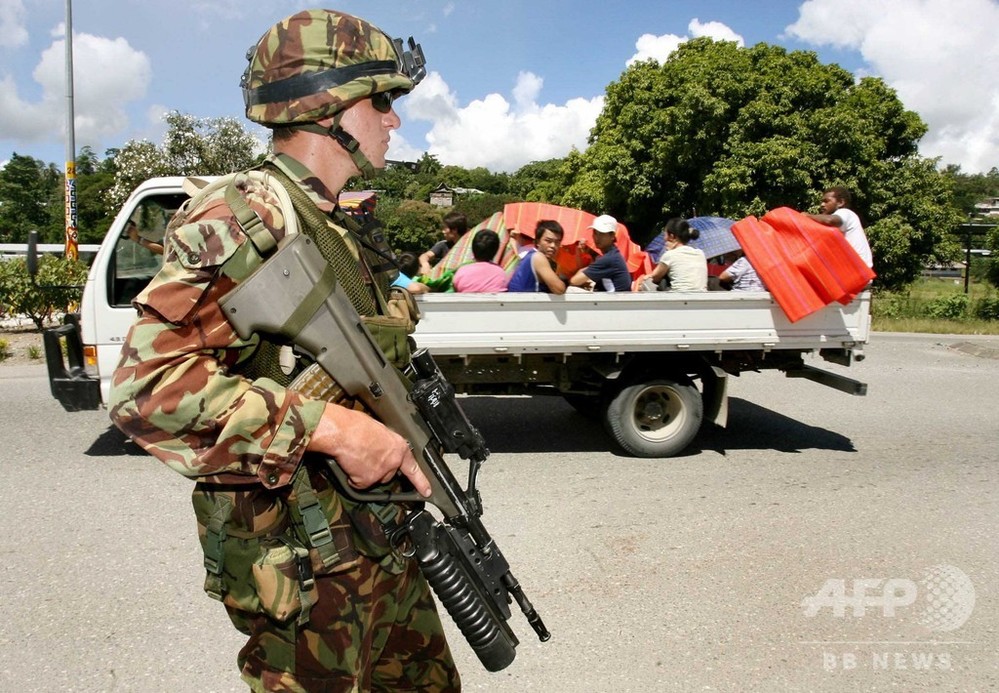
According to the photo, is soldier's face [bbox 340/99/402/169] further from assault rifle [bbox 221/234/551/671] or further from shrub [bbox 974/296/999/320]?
shrub [bbox 974/296/999/320]

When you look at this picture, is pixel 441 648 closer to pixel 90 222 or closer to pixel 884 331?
pixel 884 331

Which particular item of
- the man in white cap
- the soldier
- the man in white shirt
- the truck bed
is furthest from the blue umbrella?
the soldier

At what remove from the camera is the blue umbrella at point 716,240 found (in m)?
6.79

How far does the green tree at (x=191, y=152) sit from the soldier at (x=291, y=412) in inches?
1040

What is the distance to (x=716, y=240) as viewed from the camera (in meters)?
6.88

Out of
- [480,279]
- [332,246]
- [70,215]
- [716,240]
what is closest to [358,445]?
[332,246]

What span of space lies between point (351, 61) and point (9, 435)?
6.01 metres

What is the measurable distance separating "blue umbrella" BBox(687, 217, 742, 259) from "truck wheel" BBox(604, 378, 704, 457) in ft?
5.32

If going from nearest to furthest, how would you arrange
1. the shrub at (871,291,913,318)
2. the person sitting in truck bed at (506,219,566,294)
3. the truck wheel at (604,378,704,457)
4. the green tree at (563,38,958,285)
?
1. the person sitting in truck bed at (506,219,566,294)
2. the truck wheel at (604,378,704,457)
3. the shrub at (871,291,913,318)
4. the green tree at (563,38,958,285)

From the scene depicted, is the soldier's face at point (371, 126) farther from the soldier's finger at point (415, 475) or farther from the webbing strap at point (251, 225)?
the soldier's finger at point (415, 475)

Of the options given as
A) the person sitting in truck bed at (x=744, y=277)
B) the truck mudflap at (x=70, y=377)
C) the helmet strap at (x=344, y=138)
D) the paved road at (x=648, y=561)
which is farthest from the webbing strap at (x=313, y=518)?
the person sitting in truck bed at (x=744, y=277)

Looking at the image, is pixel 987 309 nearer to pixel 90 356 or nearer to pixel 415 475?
pixel 90 356

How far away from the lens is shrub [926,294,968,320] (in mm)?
18859

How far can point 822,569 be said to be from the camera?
383 centimetres
